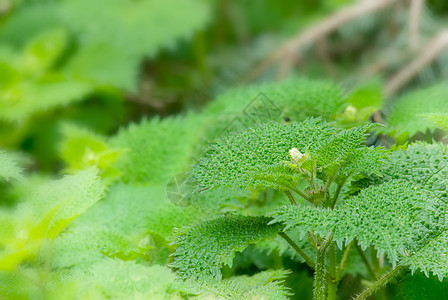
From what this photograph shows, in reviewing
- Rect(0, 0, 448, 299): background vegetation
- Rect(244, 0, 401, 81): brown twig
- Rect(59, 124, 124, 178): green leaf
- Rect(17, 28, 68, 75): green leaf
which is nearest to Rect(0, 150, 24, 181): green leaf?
Rect(0, 0, 448, 299): background vegetation

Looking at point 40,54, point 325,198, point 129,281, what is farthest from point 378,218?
point 40,54

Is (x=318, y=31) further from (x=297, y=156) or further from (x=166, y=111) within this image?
(x=297, y=156)

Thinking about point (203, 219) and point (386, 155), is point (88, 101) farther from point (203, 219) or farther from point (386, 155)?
point (386, 155)

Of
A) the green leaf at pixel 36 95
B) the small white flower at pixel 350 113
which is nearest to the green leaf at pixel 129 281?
the small white flower at pixel 350 113

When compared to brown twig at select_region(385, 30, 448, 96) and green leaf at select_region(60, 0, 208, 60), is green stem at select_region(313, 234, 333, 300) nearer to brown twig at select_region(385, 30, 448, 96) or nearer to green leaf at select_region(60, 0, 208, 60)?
brown twig at select_region(385, 30, 448, 96)

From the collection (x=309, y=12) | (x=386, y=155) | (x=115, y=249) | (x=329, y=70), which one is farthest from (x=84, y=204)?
(x=309, y=12)
